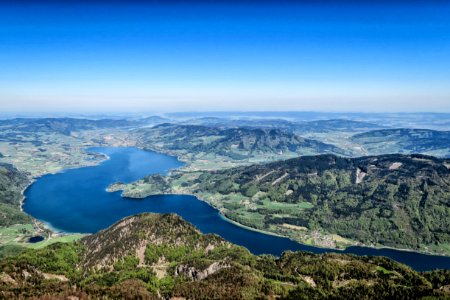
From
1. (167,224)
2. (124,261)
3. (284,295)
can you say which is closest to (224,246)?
(167,224)

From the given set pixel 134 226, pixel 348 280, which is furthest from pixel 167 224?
pixel 348 280

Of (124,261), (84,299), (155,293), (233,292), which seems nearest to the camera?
(84,299)

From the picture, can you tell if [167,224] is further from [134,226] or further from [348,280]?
[348,280]

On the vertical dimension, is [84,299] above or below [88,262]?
above

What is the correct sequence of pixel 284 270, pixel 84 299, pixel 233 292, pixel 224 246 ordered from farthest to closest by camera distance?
pixel 224 246, pixel 284 270, pixel 233 292, pixel 84 299

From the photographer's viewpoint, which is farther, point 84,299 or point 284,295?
point 284,295

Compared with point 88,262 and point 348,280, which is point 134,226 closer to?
point 88,262
